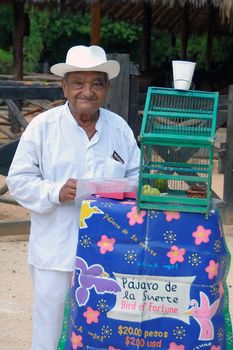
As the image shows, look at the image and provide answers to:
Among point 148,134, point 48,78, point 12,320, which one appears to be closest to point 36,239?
point 148,134

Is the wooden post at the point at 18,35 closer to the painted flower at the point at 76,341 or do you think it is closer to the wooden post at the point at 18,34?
the wooden post at the point at 18,34

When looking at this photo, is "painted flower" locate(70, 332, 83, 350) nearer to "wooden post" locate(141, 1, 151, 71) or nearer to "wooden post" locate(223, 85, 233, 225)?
"wooden post" locate(223, 85, 233, 225)

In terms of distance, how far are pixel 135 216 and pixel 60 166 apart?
0.49 meters

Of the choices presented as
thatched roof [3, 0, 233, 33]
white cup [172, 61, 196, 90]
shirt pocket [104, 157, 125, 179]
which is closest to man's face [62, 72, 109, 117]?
shirt pocket [104, 157, 125, 179]

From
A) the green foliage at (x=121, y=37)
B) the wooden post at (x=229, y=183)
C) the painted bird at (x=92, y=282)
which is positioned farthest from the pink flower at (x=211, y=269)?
the green foliage at (x=121, y=37)

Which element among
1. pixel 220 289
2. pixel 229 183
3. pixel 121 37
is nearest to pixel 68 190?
→ pixel 220 289

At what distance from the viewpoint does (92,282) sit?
289 centimetres

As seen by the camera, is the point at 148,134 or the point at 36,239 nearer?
the point at 148,134

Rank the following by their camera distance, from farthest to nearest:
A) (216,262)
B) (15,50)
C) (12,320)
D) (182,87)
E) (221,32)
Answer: (221,32)
(15,50)
(12,320)
(182,87)
(216,262)

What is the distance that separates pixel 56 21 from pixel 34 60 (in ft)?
5.42

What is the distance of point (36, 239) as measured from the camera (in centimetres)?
329

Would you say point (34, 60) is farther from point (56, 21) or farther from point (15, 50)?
point (15, 50)

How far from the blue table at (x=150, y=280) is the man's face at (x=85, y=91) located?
499 millimetres

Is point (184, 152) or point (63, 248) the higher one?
point (184, 152)
